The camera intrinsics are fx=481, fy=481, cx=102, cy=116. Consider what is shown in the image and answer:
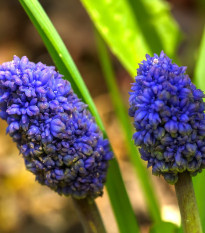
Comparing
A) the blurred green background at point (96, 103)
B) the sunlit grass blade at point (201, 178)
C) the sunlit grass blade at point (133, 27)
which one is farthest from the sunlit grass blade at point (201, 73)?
the blurred green background at point (96, 103)

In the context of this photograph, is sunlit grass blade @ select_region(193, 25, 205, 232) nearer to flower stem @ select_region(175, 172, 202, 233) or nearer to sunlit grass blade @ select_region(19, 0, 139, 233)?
sunlit grass blade @ select_region(19, 0, 139, 233)

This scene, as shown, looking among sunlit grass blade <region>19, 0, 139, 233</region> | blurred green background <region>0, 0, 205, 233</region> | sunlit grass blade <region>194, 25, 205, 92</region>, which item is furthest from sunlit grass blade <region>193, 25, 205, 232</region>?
blurred green background <region>0, 0, 205, 233</region>

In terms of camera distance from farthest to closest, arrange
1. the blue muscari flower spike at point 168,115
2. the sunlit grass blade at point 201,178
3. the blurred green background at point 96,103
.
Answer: the blurred green background at point 96,103, the sunlit grass blade at point 201,178, the blue muscari flower spike at point 168,115

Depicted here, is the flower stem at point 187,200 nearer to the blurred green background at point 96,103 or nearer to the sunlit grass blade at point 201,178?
the sunlit grass blade at point 201,178

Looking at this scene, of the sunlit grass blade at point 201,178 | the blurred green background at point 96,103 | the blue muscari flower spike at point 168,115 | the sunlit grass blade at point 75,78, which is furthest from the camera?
the blurred green background at point 96,103

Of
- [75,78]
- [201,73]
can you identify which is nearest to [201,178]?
[201,73]

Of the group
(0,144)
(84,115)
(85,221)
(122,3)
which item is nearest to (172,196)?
(0,144)
